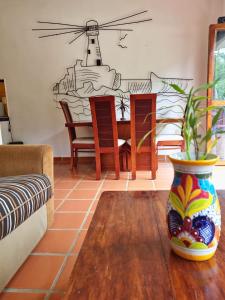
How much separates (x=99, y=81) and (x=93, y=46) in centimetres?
55

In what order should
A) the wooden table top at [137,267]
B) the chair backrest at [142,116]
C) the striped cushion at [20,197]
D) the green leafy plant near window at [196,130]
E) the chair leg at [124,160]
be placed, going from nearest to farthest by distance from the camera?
the wooden table top at [137,267]
the green leafy plant near window at [196,130]
the striped cushion at [20,197]
the chair backrest at [142,116]
the chair leg at [124,160]

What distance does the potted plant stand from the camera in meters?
0.63

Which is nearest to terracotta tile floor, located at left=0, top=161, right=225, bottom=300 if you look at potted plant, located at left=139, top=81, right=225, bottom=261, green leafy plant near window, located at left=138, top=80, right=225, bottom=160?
potted plant, located at left=139, top=81, right=225, bottom=261

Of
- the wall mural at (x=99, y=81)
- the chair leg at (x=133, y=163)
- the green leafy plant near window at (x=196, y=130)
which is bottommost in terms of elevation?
the chair leg at (x=133, y=163)

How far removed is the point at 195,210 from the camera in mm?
629

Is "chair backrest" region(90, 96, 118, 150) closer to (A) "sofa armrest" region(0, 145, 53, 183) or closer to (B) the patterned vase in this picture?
(A) "sofa armrest" region(0, 145, 53, 183)

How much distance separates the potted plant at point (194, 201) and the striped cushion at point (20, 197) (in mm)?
Result: 781

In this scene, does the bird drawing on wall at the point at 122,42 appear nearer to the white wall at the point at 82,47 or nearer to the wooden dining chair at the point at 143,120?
the white wall at the point at 82,47

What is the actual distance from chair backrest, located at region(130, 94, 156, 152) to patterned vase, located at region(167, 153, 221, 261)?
1.94 meters

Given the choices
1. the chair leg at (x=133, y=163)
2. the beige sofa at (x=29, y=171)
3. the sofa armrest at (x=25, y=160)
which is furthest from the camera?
the chair leg at (x=133, y=163)

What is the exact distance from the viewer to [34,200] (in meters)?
1.33

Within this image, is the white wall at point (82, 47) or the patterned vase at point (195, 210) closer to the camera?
the patterned vase at point (195, 210)

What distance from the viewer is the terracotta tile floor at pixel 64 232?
1.16m

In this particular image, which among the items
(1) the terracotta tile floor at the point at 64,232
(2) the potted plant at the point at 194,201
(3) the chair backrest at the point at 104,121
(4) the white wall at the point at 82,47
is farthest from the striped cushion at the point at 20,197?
(4) the white wall at the point at 82,47
